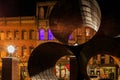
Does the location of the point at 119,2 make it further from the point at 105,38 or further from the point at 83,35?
the point at 83,35

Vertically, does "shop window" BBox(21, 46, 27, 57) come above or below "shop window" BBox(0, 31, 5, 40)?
below

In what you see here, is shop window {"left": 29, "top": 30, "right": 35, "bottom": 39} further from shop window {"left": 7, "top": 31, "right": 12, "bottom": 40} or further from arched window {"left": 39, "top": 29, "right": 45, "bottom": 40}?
shop window {"left": 7, "top": 31, "right": 12, "bottom": 40}

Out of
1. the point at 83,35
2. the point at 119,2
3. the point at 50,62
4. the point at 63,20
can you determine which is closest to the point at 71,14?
the point at 63,20

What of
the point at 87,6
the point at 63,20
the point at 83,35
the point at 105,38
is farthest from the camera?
the point at 83,35

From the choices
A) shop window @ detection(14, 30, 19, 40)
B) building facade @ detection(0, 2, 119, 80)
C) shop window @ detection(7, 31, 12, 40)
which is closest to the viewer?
building facade @ detection(0, 2, 119, 80)

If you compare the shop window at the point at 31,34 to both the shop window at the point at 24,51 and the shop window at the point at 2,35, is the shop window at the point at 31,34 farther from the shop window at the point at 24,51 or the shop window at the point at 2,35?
the shop window at the point at 2,35

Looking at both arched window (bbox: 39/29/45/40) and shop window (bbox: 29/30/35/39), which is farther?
shop window (bbox: 29/30/35/39)

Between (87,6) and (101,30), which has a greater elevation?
(87,6)

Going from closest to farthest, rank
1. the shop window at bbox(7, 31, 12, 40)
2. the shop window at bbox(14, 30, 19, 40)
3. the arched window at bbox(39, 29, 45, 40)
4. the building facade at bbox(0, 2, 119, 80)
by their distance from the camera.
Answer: the building facade at bbox(0, 2, 119, 80)
the arched window at bbox(39, 29, 45, 40)
the shop window at bbox(14, 30, 19, 40)
the shop window at bbox(7, 31, 12, 40)

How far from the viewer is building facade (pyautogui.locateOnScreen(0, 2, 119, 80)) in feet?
127

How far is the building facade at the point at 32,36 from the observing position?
127ft

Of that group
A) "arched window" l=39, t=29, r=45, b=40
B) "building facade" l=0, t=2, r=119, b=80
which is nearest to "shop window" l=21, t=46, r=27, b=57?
"building facade" l=0, t=2, r=119, b=80

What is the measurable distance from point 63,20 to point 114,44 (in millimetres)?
1687

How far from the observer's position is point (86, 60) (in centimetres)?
736
